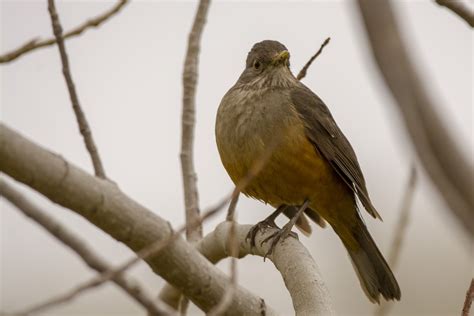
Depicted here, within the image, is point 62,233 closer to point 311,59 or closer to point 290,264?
point 290,264

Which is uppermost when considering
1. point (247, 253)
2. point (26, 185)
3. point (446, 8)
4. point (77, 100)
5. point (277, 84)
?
point (446, 8)

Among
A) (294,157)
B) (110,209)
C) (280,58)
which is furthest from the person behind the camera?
(280,58)

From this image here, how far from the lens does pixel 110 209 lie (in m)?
2.54

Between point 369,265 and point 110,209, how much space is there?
3.59 m

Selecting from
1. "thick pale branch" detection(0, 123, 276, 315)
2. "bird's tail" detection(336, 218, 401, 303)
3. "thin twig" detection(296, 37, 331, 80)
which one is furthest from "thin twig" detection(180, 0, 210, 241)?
"thick pale branch" detection(0, 123, 276, 315)

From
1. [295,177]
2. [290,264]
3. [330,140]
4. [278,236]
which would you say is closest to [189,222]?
[290,264]

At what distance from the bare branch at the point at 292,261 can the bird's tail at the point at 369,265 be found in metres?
1.03

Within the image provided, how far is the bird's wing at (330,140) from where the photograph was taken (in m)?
5.55

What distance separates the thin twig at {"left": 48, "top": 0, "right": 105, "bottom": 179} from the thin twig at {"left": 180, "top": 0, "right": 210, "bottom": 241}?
1447mm

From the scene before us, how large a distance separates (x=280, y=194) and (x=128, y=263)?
3.39 metres

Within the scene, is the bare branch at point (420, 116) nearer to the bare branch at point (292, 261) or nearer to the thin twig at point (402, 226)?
the thin twig at point (402, 226)

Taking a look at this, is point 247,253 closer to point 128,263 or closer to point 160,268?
point 160,268

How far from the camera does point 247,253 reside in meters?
5.00

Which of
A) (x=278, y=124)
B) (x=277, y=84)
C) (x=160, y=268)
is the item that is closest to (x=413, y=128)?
(x=160, y=268)
